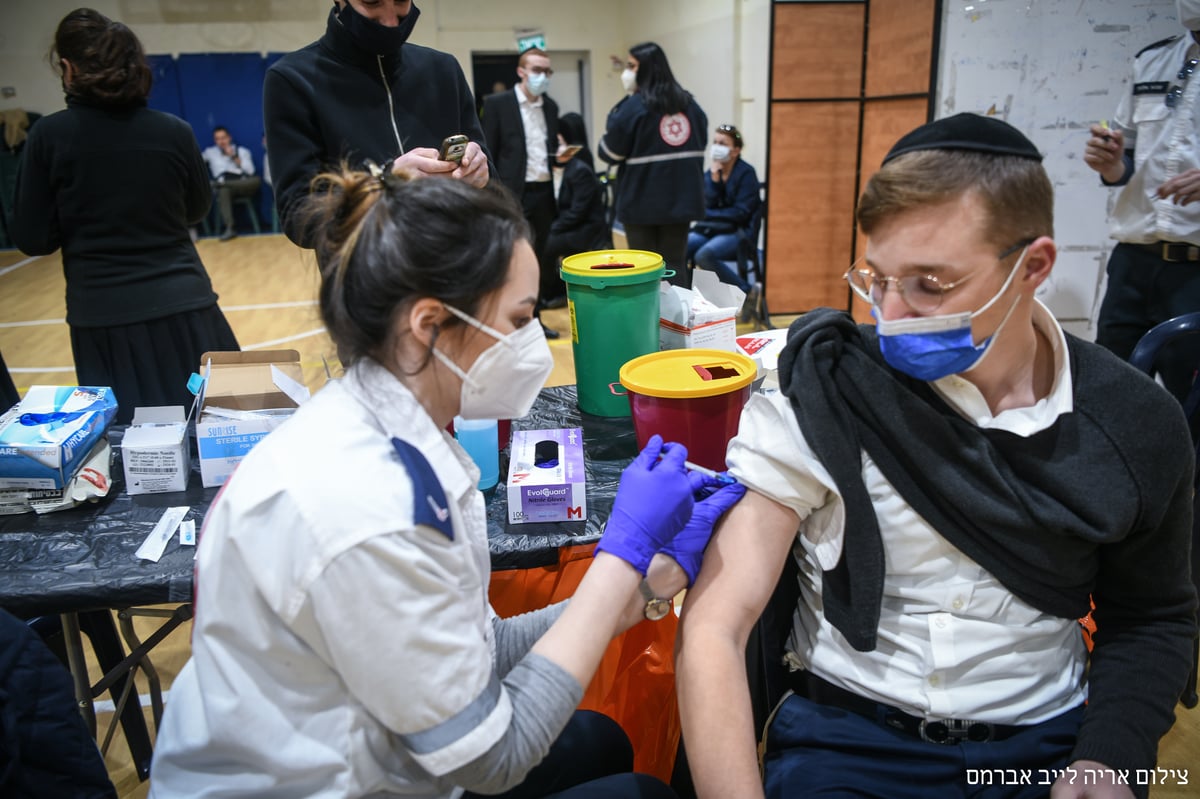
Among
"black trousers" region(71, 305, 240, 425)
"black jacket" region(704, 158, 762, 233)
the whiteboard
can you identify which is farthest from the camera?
"black jacket" region(704, 158, 762, 233)

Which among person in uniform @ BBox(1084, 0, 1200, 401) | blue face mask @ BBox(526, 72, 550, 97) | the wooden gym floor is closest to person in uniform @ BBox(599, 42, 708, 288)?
blue face mask @ BBox(526, 72, 550, 97)

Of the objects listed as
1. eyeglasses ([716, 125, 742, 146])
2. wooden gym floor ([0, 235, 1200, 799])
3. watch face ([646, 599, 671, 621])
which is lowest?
wooden gym floor ([0, 235, 1200, 799])

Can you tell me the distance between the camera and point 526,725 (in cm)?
96

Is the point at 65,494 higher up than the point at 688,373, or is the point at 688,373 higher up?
the point at 688,373

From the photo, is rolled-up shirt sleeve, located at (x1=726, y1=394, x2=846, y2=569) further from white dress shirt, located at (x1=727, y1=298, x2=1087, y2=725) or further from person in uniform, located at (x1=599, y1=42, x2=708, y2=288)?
person in uniform, located at (x1=599, y1=42, x2=708, y2=288)

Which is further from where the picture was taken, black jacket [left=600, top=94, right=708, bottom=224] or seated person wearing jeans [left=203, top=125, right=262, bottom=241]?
seated person wearing jeans [left=203, top=125, right=262, bottom=241]

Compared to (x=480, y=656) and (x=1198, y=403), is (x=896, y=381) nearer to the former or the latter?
(x=480, y=656)

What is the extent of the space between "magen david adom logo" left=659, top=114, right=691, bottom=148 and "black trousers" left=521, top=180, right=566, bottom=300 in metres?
1.23

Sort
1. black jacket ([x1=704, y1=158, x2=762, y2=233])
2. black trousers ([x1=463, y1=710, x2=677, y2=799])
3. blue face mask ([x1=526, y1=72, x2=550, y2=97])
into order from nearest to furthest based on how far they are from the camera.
→ black trousers ([x1=463, y1=710, x2=677, y2=799]) < blue face mask ([x1=526, y1=72, x2=550, y2=97]) < black jacket ([x1=704, y1=158, x2=762, y2=233])

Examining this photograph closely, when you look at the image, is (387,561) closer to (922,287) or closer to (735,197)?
(922,287)

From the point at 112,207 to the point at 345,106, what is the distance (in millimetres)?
822

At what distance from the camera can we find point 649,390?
5.09 feet

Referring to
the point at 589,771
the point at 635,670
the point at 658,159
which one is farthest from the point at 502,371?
the point at 658,159

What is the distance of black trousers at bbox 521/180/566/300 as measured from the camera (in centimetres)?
564
